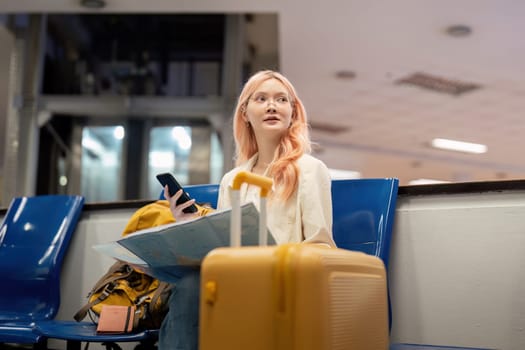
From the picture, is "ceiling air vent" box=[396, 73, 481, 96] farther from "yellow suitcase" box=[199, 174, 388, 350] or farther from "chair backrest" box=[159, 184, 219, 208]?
"yellow suitcase" box=[199, 174, 388, 350]

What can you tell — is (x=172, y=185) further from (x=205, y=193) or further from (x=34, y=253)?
(x=34, y=253)

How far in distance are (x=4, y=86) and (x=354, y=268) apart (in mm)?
7320

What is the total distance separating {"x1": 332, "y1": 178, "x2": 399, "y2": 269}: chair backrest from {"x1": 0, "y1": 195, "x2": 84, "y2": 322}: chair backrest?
1.16 metres

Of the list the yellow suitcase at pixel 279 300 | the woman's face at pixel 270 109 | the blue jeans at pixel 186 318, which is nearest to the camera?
the yellow suitcase at pixel 279 300

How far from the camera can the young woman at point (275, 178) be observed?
1478 millimetres

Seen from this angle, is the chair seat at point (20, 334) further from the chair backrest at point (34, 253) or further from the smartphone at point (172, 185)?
the smartphone at point (172, 185)

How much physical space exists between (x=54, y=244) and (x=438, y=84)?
5691mm

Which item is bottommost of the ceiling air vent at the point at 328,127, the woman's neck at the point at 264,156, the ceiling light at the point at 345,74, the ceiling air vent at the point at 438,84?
the woman's neck at the point at 264,156

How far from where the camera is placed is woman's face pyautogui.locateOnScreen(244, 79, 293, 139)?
1.86m

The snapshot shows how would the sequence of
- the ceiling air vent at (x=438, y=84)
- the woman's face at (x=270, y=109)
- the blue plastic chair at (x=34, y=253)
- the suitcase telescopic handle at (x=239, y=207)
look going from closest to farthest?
the suitcase telescopic handle at (x=239, y=207) < the woman's face at (x=270, y=109) < the blue plastic chair at (x=34, y=253) < the ceiling air vent at (x=438, y=84)

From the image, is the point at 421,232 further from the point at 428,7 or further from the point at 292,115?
the point at 428,7

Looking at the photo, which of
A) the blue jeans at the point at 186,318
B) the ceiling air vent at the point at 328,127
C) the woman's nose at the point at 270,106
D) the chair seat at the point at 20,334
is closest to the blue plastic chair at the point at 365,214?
the woman's nose at the point at 270,106

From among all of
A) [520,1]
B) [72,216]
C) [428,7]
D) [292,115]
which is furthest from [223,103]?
[292,115]

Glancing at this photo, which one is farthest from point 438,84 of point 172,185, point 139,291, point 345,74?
point 172,185
